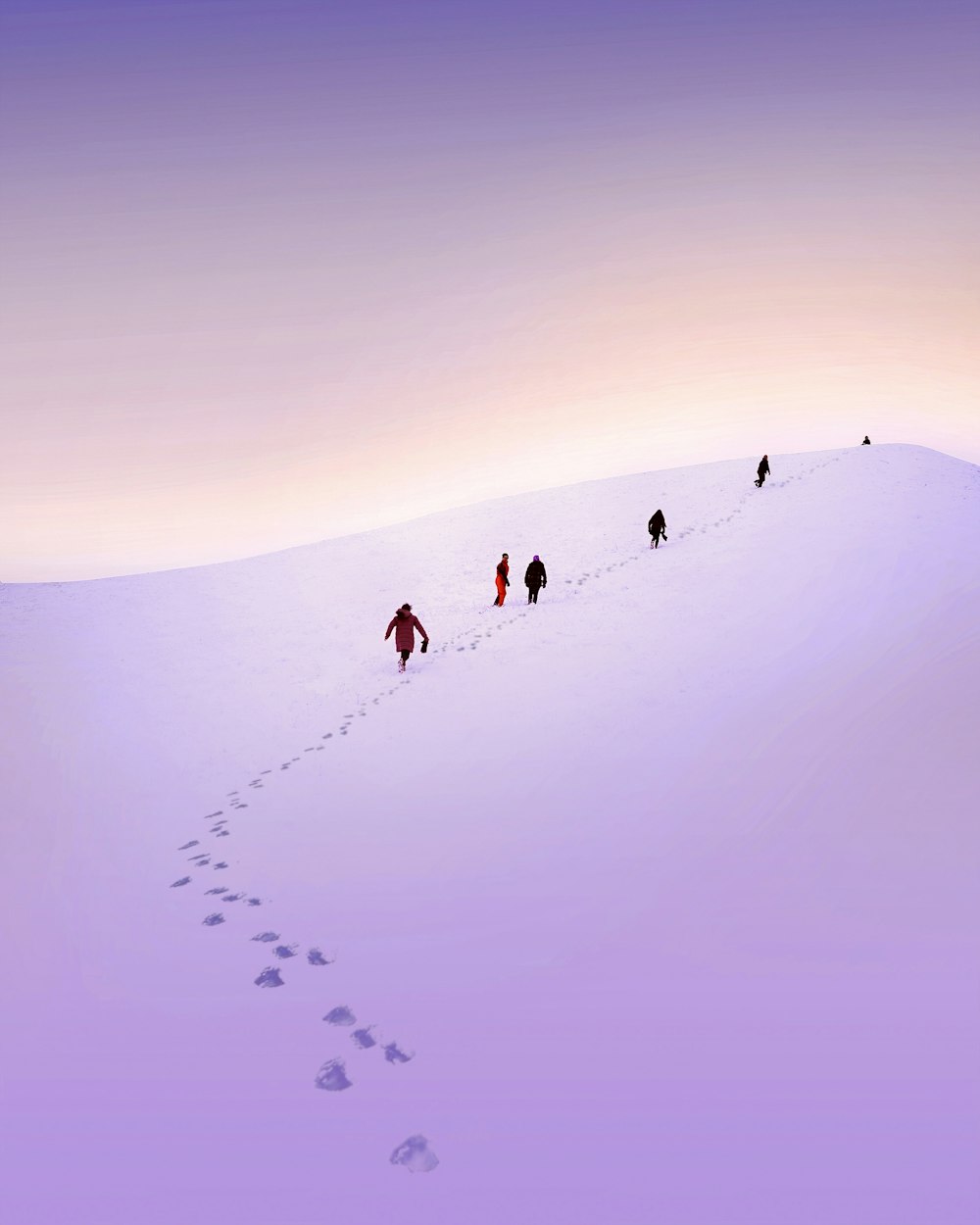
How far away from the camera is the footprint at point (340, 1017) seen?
4129mm

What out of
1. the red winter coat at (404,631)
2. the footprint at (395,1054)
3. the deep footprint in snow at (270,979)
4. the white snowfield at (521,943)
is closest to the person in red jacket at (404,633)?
the red winter coat at (404,631)

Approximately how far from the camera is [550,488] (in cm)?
3819

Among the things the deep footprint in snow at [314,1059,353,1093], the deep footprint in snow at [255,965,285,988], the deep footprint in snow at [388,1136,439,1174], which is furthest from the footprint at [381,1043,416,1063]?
the deep footprint in snow at [255,965,285,988]

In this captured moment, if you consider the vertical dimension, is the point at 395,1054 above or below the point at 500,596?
below

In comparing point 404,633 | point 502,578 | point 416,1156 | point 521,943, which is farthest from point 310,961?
point 502,578

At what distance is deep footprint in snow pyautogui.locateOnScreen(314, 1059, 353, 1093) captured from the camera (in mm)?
3610

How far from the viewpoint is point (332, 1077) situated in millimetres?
3678

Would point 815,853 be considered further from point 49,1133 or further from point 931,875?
point 49,1133

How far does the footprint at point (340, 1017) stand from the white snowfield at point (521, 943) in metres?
0.03

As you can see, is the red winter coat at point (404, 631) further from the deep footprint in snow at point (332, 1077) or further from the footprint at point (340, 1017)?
the deep footprint in snow at point (332, 1077)

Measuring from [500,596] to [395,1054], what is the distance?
15167 millimetres

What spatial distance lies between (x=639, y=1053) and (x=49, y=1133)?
317 cm

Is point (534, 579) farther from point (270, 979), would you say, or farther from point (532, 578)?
point (270, 979)

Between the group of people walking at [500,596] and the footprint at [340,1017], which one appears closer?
the footprint at [340,1017]
